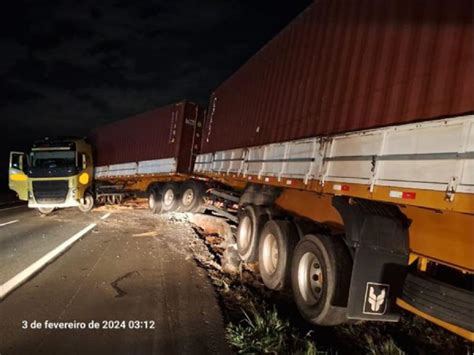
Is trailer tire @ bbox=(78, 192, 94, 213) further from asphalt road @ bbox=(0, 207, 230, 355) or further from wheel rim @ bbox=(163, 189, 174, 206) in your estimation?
asphalt road @ bbox=(0, 207, 230, 355)

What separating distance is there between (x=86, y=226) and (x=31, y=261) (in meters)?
4.51

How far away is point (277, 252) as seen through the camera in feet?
20.1

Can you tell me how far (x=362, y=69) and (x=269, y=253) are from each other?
139 inches

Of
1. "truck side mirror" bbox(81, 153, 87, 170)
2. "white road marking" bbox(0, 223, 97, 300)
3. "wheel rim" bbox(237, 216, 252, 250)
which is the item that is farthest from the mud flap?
"truck side mirror" bbox(81, 153, 87, 170)

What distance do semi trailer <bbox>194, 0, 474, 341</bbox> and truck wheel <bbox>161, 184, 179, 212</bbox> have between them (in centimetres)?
745

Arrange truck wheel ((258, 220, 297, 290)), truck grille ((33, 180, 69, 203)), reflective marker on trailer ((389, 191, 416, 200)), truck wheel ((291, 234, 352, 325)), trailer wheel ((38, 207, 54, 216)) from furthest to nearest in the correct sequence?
trailer wheel ((38, 207, 54, 216)), truck grille ((33, 180, 69, 203)), truck wheel ((258, 220, 297, 290)), truck wheel ((291, 234, 352, 325)), reflective marker on trailer ((389, 191, 416, 200))

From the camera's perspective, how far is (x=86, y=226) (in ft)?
36.7

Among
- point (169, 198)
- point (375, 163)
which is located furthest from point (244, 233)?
point (169, 198)

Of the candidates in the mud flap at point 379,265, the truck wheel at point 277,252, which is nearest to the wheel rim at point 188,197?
the truck wheel at point 277,252

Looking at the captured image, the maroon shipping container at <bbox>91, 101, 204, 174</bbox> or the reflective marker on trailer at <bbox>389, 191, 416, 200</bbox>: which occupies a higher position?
the maroon shipping container at <bbox>91, 101, 204, 174</bbox>

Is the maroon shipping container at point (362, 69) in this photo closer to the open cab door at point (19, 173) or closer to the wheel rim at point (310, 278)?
the wheel rim at point (310, 278)

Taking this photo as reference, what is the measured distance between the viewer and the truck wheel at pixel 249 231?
691cm

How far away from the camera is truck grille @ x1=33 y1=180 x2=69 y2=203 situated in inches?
532

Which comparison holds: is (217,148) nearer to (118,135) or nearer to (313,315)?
(313,315)
